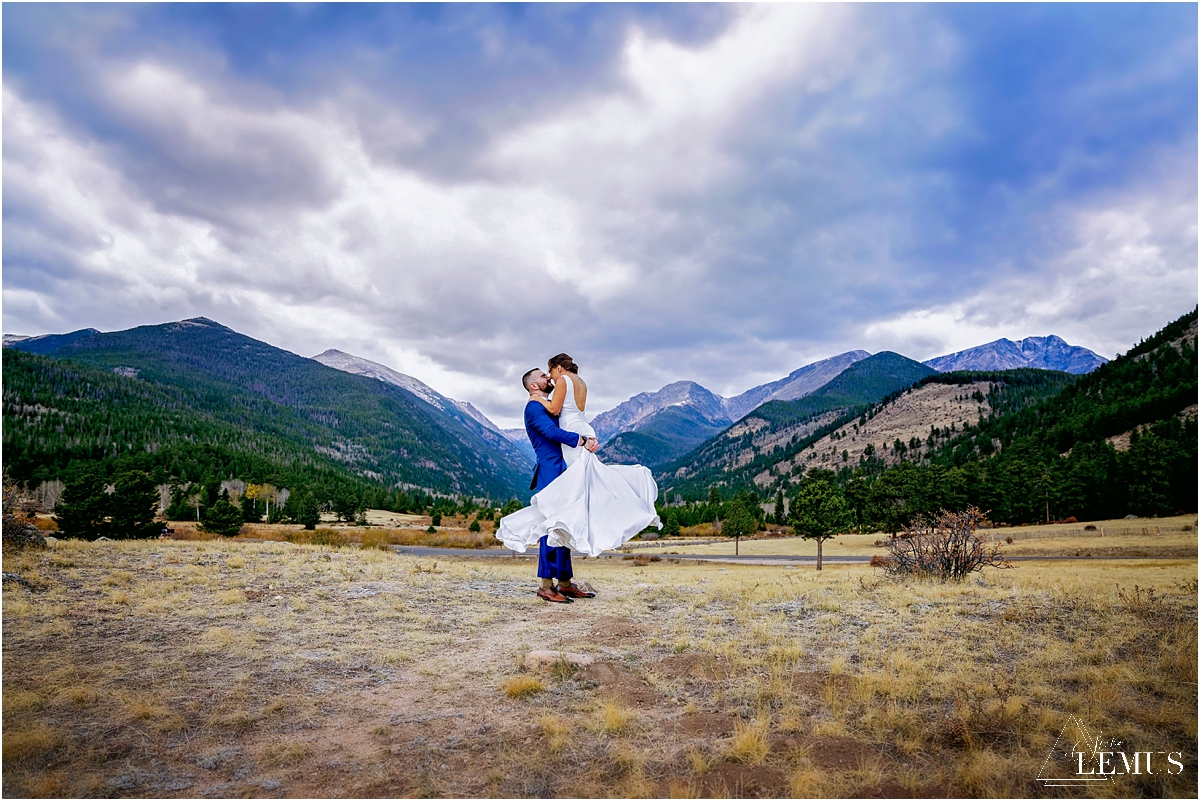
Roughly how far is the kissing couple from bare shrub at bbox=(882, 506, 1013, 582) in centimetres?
973

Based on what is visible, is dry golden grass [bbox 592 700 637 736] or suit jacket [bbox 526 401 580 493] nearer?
dry golden grass [bbox 592 700 637 736]

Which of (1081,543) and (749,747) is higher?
(749,747)

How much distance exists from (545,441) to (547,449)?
146mm

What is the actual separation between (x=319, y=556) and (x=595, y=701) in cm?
1344

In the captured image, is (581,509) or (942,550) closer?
(581,509)

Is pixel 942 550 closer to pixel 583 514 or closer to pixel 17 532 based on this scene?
pixel 583 514

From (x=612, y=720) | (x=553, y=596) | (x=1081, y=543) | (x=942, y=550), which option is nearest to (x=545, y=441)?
(x=553, y=596)

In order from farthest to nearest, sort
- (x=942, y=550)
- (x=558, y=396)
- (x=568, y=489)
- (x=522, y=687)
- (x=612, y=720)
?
(x=942, y=550), (x=558, y=396), (x=568, y=489), (x=522, y=687), (x=612, y=720)

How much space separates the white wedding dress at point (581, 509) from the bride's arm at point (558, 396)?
83 mm

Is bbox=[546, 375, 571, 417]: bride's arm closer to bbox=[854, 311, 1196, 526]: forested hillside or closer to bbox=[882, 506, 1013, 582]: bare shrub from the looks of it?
bbox=[882, 506, 1013, 582]: bare shrub

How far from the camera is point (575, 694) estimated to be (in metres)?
5.59

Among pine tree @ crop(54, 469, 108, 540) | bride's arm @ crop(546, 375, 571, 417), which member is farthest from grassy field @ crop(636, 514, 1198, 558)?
pine tree @ crop(54, 469, 108, 540)

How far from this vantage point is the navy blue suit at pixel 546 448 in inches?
385

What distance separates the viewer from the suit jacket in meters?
9.83
